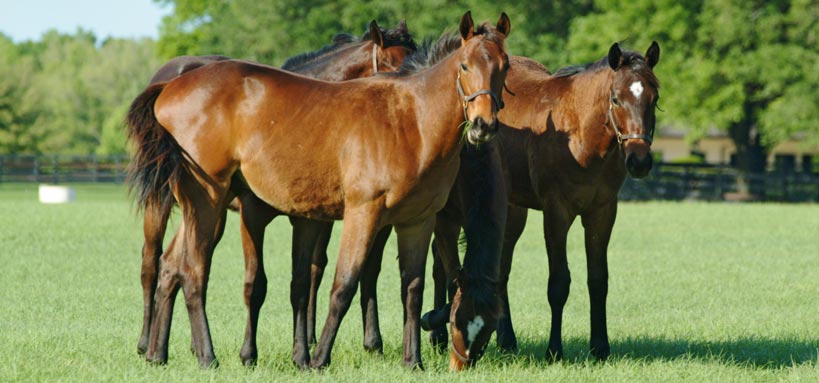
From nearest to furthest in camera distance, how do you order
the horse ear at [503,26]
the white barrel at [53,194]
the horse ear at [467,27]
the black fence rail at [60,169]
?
the horse ear at [467,27], the horse ear at [503,26], the white barrel at [53,194], the black fence rail at [60,169]

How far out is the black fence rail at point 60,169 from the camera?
161 feet

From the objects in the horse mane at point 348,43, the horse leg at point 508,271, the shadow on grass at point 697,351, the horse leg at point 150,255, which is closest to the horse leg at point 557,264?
the shadow on grass at point 697,351

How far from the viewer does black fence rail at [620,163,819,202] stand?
36562 millimetres

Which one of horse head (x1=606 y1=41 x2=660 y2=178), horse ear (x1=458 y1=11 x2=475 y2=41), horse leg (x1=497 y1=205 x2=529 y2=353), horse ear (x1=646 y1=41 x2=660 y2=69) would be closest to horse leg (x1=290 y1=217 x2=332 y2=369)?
horse leg (x1=497 y1=205 x2=529 y2=353)

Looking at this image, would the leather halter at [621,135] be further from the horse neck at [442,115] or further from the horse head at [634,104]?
the horse neck at [442,115]

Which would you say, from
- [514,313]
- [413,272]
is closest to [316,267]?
[413,272]

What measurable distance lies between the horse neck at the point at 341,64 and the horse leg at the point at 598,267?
2134 mm

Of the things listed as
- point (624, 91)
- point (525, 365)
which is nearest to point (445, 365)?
point (525, 365)

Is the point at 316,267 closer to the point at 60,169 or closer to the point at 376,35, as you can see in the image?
the point at 376,35

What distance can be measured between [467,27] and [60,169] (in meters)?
48.4

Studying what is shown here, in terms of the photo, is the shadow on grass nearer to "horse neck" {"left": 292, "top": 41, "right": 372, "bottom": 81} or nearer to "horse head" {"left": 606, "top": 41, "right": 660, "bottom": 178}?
"horse head" {"left": 606, "top": 41, "right": 660, "bottom": 178}

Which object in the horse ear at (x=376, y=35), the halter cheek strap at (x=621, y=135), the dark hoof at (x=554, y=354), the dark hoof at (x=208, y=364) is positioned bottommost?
the dark hoof at (x=554, y=354)

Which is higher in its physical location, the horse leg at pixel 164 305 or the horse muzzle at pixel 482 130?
the horse muzzle at pixel 482 130

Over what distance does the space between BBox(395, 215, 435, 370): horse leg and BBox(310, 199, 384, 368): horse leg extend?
416mm
